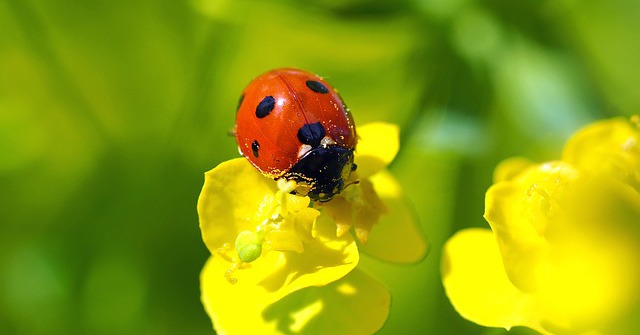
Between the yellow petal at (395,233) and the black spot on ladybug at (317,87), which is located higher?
the black spot on ladybug at (317,87)

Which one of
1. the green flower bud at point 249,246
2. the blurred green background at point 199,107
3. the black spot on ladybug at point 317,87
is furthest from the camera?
the blurred green background at point 199,107

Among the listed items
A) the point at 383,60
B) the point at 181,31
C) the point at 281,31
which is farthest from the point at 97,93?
the point at 383,60

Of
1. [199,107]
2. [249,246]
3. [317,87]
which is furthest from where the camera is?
[199,107]

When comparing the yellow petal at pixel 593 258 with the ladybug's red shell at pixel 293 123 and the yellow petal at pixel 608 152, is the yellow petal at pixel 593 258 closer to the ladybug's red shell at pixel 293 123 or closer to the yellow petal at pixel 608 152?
the yellow petal at pixel 608 152

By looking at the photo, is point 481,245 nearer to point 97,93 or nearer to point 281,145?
point 281,145

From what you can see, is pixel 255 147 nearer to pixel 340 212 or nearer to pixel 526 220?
pixel 340 212

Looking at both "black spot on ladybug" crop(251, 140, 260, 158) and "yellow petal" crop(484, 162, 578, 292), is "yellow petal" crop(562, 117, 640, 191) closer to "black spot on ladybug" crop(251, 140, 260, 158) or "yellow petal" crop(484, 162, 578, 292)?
"yellow petal" crop(484, 162, 578, 292)

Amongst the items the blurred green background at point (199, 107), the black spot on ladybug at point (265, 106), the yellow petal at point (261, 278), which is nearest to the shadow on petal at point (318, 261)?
the yellow petal at point (261, 278)

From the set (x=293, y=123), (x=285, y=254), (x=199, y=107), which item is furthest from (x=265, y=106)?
(x=199, y=107)
